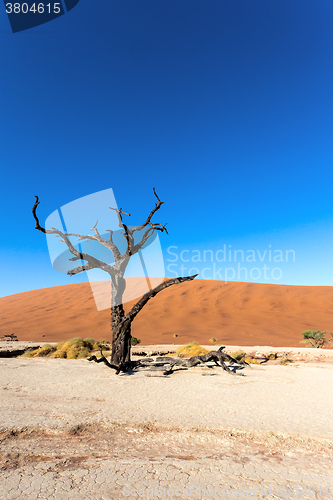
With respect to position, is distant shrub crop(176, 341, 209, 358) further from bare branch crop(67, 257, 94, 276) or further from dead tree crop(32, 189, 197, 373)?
bare branch crop(67, 257, 94, 276)

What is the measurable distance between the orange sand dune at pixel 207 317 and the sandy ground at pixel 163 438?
17856 millimetres

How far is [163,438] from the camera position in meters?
3.92

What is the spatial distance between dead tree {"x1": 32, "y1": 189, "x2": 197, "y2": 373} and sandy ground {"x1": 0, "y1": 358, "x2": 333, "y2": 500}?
5.65 ft

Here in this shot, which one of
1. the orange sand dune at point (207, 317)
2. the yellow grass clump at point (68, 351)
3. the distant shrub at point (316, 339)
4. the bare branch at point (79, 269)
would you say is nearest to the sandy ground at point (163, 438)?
the bare branch at point (79, 269)

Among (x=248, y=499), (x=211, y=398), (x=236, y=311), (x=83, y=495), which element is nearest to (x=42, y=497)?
(x=83, y=495)

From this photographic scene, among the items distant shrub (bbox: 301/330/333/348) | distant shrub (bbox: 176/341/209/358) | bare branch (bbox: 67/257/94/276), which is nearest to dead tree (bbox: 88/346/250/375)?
bare branch (bbox: 67/257/94/276)

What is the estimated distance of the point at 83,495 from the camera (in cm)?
249

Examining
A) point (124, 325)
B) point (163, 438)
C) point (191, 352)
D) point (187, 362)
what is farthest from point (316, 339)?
point (163, 438)

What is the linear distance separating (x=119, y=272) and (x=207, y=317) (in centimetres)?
3000

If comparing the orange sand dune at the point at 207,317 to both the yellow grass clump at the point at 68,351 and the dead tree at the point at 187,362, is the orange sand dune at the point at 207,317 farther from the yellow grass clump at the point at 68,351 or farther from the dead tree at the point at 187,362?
the dead tree at the point at 187,362

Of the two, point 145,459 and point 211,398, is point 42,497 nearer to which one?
point 145,459

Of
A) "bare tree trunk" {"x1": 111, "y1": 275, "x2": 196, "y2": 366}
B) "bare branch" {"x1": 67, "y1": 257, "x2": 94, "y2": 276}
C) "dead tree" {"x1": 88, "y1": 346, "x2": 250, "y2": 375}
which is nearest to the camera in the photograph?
"dead tree" {"x1": 88, "y1": 346, "x2": 250, "y2": 375}

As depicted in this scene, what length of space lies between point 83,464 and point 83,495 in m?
0.62

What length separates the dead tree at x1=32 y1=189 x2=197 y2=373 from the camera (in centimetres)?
891
